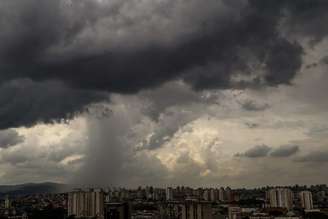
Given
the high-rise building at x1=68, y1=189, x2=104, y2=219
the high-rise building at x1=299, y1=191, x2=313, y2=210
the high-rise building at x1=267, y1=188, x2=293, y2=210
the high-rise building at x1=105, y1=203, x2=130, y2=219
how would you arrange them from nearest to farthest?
the high-rise building at x1=105, y1=203, x2=130, y2=219
the high-rise building at x1=68, y1=189, x2=104, y2=219
the high-rise building at x1=267, y1=188, x2=293, y2=210
the high-rise building at x1=299, y1=191, x2=313, y2=210

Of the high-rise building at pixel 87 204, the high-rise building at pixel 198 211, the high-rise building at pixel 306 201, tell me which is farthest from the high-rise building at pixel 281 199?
the high-rise building at pixel 198 211

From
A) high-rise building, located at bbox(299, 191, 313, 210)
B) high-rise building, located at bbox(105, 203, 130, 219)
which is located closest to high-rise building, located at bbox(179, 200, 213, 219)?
high-rise building, located at bbox(105, 203, 130, 219)

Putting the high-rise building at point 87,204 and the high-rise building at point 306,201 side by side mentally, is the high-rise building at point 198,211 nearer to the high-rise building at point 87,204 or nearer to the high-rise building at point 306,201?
the high-rise building at point 87,204

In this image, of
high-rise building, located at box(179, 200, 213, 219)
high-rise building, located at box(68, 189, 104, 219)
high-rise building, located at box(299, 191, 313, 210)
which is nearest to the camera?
high-rise building, located at box(179, 200, 213, 219)

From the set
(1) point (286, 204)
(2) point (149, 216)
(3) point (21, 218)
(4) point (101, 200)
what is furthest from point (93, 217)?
(1) point (286, 204)

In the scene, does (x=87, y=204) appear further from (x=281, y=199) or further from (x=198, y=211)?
(x=281, y=199)

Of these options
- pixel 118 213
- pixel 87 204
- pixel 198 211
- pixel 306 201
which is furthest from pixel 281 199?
pixel 198 211

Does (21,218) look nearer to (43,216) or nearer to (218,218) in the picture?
(43,216)

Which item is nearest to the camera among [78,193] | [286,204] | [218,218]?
[218,218]

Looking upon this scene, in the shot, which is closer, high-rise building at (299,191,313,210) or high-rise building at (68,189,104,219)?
high-rise building at (68,189,104,219)

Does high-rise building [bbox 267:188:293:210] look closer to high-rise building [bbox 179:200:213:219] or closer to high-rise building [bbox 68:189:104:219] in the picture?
high-rise building [bbox 68:189:104:219]
